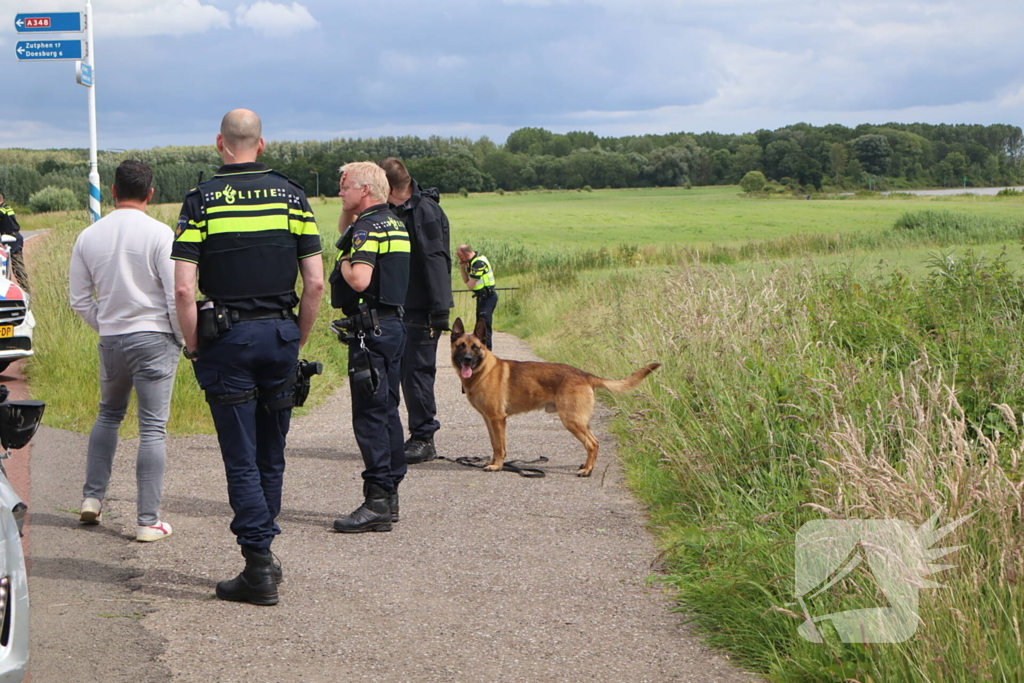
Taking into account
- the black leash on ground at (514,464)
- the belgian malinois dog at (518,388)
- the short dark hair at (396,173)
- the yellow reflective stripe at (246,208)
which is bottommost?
the black leash on ground at (514,464)

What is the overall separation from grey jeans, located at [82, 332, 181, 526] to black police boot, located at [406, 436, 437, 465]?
2548mm

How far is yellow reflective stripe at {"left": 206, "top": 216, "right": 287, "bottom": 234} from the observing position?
430 centimetres

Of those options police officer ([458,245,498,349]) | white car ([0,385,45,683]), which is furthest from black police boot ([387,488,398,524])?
police officer ([458,245,498,349])

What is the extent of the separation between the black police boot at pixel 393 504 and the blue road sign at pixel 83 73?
12.4 metres

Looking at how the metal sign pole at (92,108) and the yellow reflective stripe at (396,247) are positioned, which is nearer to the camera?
the yellow reflective stripe at (396,247)

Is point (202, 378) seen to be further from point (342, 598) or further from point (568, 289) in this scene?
point (568, 289)

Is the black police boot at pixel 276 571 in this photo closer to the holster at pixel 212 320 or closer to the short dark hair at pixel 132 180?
the holster at pixel 212 320

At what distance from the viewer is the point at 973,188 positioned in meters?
104

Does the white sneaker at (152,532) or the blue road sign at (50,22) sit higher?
the blue road sign at (50,22)

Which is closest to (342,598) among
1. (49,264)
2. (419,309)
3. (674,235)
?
(419,309)

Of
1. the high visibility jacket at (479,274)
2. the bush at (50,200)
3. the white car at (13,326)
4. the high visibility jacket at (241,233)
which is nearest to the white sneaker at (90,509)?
the high visibility jacket at (241,233)

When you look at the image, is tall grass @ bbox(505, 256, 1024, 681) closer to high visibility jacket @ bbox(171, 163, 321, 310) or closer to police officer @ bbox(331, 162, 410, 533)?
police officer @ bbox(331, 162, 410, 533)

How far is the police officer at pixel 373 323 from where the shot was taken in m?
5.63

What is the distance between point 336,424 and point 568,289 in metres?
13.6
